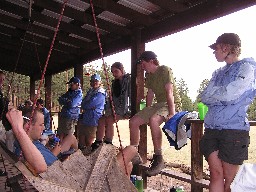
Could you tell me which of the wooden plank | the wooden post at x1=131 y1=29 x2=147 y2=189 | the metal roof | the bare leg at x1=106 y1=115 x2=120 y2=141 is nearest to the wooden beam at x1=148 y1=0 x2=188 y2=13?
the metal roof

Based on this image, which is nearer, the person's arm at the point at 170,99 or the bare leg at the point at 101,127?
the person's arm at the point at 170,99

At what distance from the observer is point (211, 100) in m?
2.91

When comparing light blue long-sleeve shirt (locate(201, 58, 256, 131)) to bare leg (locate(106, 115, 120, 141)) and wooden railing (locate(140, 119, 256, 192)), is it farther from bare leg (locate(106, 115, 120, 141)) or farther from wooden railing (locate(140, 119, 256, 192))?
bare leg (locate(106, 115, 120, 141))

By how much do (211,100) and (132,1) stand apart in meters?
2.66

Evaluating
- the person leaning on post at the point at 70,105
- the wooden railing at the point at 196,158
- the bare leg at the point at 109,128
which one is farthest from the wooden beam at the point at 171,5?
the person leaning on post at the point at 70,105

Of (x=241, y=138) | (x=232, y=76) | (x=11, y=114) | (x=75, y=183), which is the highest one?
(x=232, y=76)

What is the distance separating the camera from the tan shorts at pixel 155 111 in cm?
433

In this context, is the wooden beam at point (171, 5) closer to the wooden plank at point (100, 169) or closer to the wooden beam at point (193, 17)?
the wooden beam at point (193, 17)

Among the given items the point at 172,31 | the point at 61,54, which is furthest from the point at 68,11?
the point at 61,54

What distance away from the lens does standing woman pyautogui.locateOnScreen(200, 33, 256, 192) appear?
278 centimetres

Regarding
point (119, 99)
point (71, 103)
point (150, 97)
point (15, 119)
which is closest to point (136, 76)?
point (119, 99)

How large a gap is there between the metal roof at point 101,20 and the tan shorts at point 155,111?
135 cm

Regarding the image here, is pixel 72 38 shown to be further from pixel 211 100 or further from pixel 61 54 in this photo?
pixel 211 100

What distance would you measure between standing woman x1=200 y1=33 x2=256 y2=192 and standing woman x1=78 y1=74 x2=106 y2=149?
157 inches
